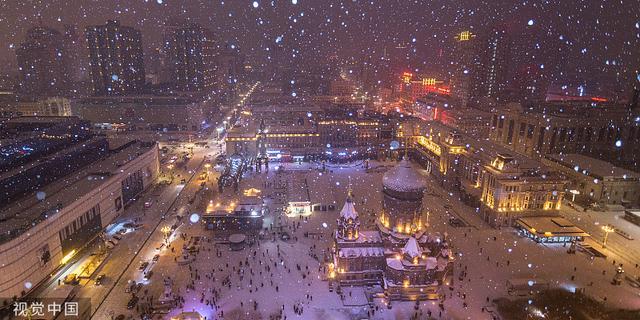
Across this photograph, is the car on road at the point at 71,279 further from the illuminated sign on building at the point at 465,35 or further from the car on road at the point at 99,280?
the illuminated sign on building at the point at 465,35

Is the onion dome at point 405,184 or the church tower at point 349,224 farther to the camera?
the church tower at point 349,224

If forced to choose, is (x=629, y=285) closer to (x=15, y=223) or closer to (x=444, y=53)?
(x=15, y=223)

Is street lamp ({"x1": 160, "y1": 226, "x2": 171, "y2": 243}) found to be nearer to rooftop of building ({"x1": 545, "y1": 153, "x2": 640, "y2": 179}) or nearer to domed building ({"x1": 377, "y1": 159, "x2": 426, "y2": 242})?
domed building ({"x1": 377, "y1": 159, "x2": 426, "y2": 242})

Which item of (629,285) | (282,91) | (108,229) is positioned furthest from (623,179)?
(282,91)

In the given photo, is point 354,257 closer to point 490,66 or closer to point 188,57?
point 490,66

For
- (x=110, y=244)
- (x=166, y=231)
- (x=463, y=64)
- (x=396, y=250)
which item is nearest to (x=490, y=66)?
(x=463, y=64)

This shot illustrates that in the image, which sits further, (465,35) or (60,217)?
(465,35)

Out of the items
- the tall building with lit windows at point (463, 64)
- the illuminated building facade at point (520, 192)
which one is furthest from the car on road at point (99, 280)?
the tall building with lit windows at point (463, 64)
